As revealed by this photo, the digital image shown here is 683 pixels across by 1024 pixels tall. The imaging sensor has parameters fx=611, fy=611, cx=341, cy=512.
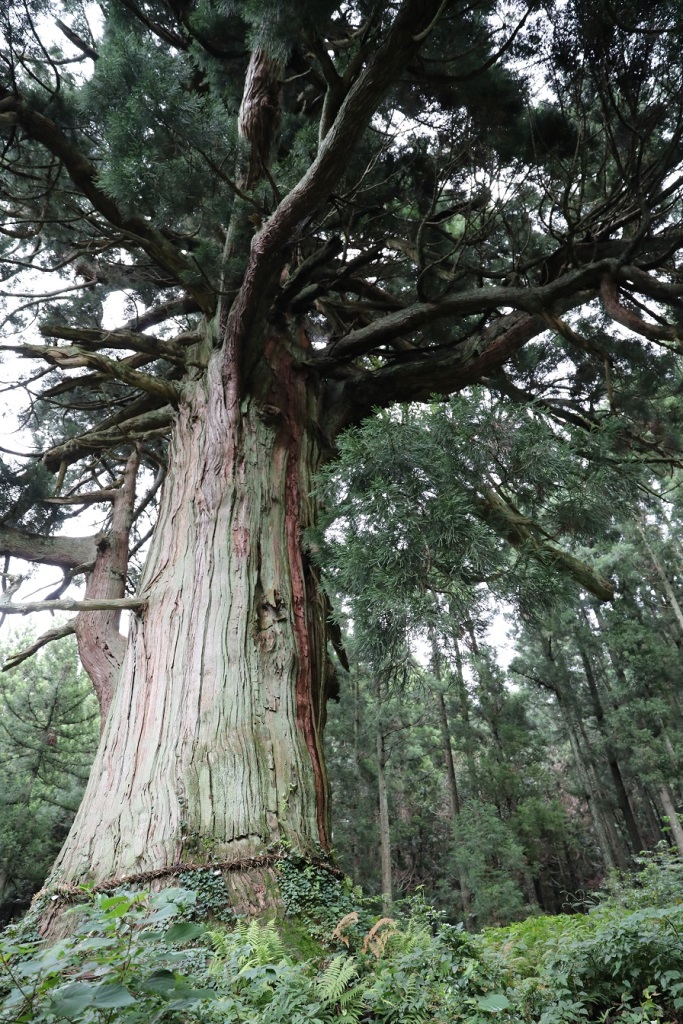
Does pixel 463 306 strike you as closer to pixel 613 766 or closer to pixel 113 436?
pixel 113 436

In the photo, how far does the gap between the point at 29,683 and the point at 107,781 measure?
10.3 meters

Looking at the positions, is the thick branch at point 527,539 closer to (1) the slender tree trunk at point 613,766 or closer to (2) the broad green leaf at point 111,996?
(2) the broad green leaf at point 111,996

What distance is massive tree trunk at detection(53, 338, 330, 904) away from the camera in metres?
2.67

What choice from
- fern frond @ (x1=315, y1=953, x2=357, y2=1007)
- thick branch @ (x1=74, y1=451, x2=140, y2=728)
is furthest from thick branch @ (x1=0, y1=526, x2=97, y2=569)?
fern frond @ (x1=315, y1=953, x2=357, y2=1007)

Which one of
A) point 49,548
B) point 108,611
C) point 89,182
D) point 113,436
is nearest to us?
point 89,182

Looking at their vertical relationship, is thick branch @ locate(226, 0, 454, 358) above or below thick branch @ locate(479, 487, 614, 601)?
above

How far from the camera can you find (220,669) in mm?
3143

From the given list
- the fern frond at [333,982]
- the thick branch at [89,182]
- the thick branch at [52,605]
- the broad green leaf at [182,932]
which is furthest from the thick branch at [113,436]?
the broad green leaf at [182,932]

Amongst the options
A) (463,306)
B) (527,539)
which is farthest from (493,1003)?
(463,306)

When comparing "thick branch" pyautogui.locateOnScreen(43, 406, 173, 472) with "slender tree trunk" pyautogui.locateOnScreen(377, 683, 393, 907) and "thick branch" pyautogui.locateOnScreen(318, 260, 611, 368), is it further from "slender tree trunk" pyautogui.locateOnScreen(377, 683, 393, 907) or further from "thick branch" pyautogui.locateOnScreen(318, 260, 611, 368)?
"slender tree trunk" pyautogui.locateOnScreen(377, 683, 393, 907)

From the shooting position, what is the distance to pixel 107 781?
3.00m

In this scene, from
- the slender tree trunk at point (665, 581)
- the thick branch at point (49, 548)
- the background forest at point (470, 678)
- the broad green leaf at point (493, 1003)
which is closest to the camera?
the broad green leaf at point (493, 1003)

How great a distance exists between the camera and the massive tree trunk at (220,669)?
8.75ft

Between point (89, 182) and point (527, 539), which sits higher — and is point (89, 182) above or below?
above
